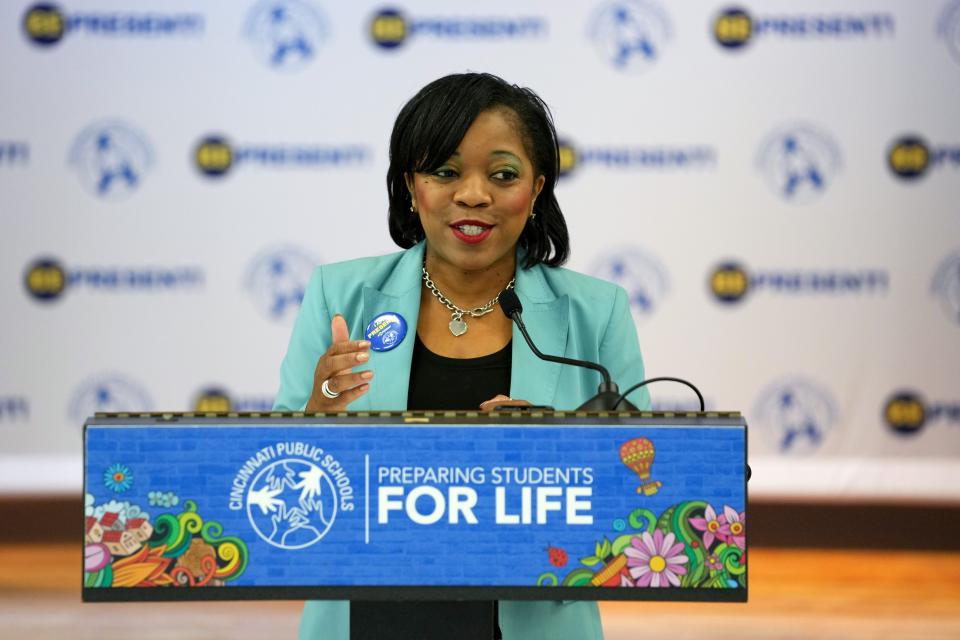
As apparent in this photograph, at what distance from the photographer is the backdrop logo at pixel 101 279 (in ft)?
15.2

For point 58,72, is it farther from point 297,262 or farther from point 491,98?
point 491,98

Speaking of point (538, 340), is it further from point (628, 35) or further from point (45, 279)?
point (45, 279)

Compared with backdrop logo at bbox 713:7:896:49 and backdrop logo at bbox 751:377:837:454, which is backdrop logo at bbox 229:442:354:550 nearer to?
backdrop logo at bbox 751:377:837:454

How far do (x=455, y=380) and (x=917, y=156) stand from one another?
3467 millimetres

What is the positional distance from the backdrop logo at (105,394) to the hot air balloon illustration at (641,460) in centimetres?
375

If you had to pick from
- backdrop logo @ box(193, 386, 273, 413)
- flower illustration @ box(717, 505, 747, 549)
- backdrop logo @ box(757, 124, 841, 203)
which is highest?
backdrop logo @ box(757, 124, 841, 203)

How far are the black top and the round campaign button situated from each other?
0.26ft

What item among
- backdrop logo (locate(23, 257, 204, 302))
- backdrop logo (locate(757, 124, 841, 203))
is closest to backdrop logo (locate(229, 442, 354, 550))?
backdrop logo (locate(23, 257, 204, 302))

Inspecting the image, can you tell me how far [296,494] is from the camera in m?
1.15

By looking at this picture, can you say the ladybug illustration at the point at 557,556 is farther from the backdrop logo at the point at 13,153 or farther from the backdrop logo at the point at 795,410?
the backdrop logo at the point at 13,153

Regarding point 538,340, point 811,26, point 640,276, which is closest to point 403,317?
point 538,340

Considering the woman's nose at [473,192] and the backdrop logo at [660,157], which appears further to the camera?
the backdrop logo at [660,157]

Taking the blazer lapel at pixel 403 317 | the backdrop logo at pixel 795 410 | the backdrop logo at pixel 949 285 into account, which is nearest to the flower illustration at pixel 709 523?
the blazer lapel at pixel 403 317

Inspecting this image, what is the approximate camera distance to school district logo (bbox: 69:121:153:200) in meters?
4.67
